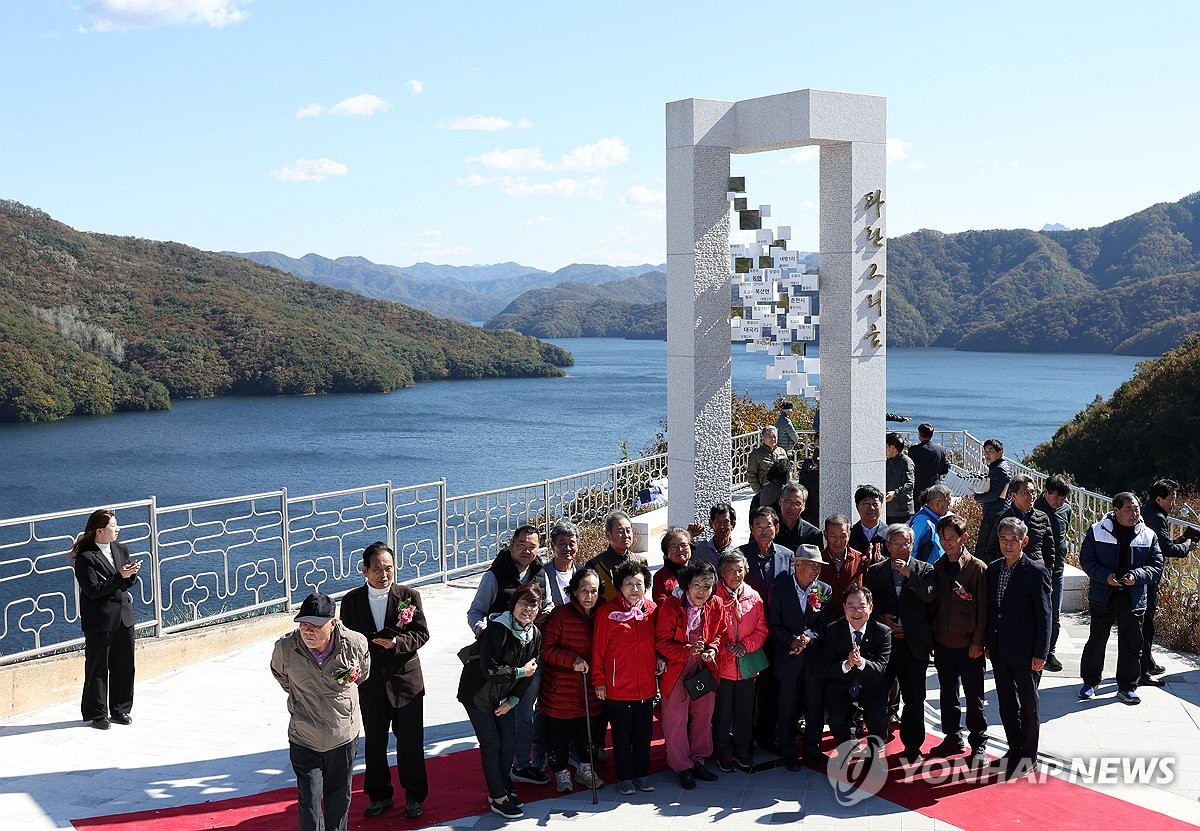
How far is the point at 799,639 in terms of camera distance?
19.6ft

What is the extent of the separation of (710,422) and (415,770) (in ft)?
12.9

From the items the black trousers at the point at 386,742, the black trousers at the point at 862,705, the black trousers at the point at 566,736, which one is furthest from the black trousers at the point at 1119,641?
the black trousers at the point at 386,742

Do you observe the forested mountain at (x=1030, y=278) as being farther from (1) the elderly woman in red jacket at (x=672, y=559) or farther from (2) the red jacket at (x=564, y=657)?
(2) the red jacket at (x=564, y=657)

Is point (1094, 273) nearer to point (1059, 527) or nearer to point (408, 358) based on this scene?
point (408, 358)

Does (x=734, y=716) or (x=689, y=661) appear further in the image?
(x=734, y=716)

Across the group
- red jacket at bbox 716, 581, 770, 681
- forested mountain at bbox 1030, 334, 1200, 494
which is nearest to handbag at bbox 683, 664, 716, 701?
red jacket at bbox 716, 581, 770, 681

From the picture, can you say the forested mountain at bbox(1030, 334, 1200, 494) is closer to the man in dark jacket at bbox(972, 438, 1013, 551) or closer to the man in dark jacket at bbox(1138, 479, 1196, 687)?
the man in dark jacket at bbox(972, 438, 1013, 551)

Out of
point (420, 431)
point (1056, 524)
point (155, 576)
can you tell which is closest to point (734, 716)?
point (1056, 524)

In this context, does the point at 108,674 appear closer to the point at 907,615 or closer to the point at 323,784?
the point at 323,784

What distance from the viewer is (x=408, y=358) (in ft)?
285

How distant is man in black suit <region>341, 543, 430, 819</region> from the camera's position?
5.48 metres

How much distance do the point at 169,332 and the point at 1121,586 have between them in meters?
70.9

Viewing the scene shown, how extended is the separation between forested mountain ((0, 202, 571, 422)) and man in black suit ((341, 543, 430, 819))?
5767cm

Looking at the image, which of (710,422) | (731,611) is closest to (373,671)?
(731,611)
